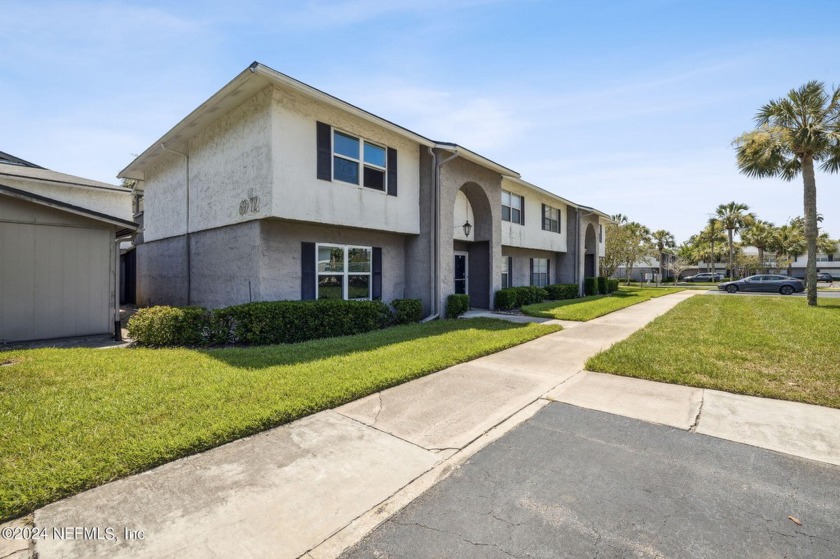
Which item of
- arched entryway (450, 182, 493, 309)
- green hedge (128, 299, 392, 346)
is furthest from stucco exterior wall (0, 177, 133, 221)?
arched entryway (450, 182, 493, 309)

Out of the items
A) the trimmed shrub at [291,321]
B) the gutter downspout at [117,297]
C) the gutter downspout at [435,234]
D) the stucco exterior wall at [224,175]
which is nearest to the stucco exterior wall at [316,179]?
the stucco exterior wall at [224,175]

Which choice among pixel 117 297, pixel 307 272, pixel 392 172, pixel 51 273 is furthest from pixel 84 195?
pixel 392 172

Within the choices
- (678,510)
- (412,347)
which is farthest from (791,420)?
(412,347)

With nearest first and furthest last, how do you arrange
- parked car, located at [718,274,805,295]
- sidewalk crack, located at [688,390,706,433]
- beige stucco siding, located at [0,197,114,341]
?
sidewalk crack, located at [688,390,706,433]
beige stucco siding, located at [0,197,114,341]
parked car, located at [718,274,805,295]

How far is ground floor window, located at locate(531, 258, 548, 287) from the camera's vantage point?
68.2 feet

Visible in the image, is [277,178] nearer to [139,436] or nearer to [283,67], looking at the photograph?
[283,67]

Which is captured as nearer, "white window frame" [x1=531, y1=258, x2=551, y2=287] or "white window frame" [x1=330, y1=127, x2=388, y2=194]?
"white window frame" [x1=330, y1=127, x2=388, y2=194]

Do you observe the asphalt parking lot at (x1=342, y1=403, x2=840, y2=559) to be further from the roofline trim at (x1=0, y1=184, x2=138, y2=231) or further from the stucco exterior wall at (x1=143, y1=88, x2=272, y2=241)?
the roofline trim at (x1=0, y1=184, x2=138, y2=231)

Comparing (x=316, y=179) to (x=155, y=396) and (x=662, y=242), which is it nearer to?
(x=155, y=396)

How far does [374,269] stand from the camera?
1146cm

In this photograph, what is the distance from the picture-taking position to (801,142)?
14.8 m

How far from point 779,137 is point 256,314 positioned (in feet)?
69.0

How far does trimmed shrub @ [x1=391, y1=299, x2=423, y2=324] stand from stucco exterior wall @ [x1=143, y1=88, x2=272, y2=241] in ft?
14.5

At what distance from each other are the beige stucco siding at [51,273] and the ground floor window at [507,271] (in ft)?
49.1
